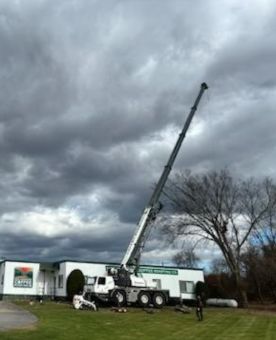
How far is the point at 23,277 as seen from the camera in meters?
43.1

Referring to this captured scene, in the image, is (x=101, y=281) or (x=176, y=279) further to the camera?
(x=176, y=279)

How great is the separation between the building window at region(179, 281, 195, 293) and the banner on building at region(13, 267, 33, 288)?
14.2 metres

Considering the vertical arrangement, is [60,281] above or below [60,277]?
below

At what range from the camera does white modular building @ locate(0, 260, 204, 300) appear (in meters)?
41.5

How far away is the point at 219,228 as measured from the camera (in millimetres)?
44688

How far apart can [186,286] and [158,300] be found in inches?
470

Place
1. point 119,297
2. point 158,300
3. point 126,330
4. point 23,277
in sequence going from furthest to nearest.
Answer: point 23,277 < point 158,300 < point 119,297 < point 126,330

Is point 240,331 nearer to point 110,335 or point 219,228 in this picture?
point 110,335

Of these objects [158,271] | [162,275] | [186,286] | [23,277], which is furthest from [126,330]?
[186,286]

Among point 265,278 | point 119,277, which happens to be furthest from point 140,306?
point 265,278

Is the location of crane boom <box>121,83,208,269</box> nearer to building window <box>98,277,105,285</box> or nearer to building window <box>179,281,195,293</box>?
building window <box>98,277,105,285</box>

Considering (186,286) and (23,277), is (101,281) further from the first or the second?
(186,286)

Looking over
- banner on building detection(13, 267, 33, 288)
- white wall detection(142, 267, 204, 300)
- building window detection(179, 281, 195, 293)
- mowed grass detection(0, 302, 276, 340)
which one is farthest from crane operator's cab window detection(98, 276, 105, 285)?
building window detection(179, 281, 195, 293)

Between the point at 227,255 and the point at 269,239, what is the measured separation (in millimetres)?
9951
